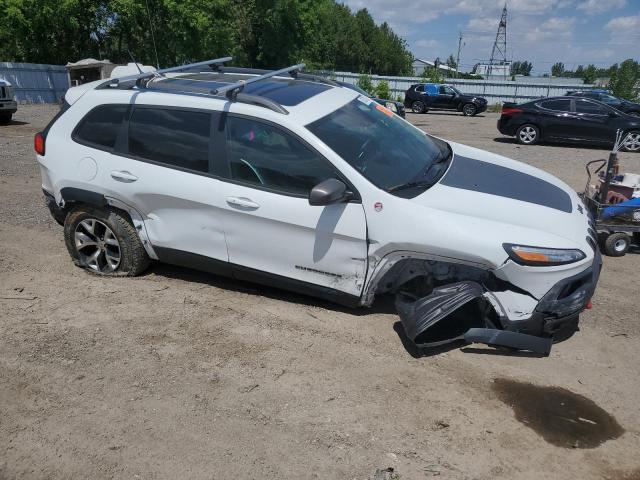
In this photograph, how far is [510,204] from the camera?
3.94 m

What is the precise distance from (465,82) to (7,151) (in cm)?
3326

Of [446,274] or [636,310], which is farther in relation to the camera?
[636,310]

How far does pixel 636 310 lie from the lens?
15.3ft

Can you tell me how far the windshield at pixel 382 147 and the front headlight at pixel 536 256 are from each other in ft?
2.71

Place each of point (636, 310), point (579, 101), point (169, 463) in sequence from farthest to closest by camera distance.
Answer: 1. point (579, 101)
2. point (636, 310)
3. point (169, 463)

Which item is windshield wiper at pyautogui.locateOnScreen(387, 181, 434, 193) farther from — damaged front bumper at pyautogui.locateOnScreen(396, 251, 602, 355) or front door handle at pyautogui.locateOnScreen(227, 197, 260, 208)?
front door handle at pyautogui.locateOnScreen(227, 197, 260, 208)

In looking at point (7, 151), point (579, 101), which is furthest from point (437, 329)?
point (579, 101)

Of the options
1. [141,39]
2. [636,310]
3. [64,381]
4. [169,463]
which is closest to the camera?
[169,463]

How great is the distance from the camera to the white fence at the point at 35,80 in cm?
2694

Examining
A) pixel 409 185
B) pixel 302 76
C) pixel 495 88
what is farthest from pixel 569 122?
pixel 495 88

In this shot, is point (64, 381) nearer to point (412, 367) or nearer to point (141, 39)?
point (412, 367)

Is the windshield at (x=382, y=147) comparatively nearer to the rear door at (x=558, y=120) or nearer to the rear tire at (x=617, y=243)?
the rear tire at (x=617, y=243)

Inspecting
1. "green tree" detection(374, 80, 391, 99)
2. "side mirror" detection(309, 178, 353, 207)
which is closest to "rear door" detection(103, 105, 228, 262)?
"side mirror" detection(309, 178, 353, 207)

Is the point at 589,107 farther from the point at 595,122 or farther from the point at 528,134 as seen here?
the point at 528,134
